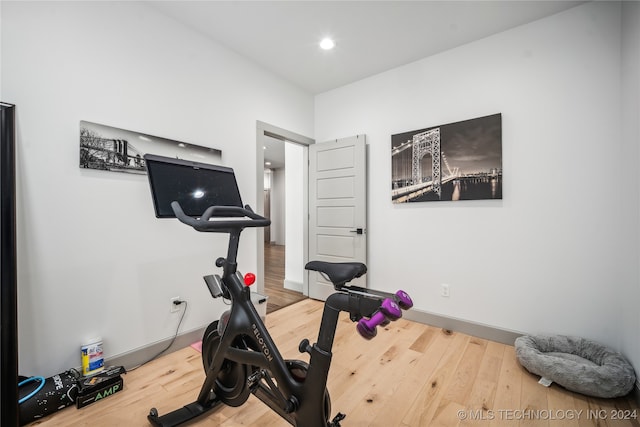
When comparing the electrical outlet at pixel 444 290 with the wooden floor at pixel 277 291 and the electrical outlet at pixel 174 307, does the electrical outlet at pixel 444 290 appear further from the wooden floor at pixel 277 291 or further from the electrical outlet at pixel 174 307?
the electrical outlet at pixel 174 307

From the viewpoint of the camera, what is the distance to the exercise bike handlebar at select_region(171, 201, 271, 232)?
1.16 meters

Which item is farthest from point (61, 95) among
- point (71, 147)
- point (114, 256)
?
point (114, 256)

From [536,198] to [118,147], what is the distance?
3413 millimetres

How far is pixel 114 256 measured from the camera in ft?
6.73

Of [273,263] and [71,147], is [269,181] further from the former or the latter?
[71,147]

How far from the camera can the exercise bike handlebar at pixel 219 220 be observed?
1156 millimetres

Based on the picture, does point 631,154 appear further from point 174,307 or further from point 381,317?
point 174,307

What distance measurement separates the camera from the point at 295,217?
434 centimetres

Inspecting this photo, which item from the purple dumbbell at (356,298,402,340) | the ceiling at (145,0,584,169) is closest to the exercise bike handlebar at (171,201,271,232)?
the purple dumbbell at (356,298,402,340)

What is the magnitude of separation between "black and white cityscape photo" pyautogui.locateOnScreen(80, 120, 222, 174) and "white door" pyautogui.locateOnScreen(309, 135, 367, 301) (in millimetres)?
1793

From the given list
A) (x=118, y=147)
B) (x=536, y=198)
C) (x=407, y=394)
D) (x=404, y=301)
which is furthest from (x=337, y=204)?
(x=404, y=301)

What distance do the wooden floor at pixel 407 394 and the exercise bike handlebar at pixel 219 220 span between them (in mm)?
1159

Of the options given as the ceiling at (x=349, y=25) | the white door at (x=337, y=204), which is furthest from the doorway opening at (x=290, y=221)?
the ceiling at (x=349, y=25)

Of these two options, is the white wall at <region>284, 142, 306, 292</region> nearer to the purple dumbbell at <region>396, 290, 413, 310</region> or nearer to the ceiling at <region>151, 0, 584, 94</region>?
the ceiling at <region>151, 0, 584, 94</region>
